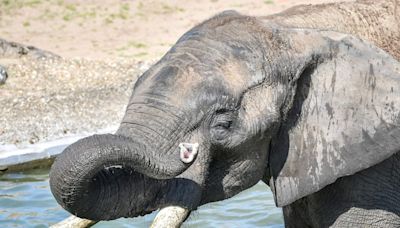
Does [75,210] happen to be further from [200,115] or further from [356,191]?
[356,191]

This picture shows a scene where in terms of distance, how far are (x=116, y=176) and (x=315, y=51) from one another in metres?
1.17

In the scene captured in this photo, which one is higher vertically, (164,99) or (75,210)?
(164,99)

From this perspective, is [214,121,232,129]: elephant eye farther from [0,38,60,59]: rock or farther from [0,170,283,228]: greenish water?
[0,38,60,59]: rock

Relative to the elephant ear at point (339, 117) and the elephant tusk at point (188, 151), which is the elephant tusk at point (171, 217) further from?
the elephant ear at point (339, 117)

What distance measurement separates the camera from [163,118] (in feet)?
13.2

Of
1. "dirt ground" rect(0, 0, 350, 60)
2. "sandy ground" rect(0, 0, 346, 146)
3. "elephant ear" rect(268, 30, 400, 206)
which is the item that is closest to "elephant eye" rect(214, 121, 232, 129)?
"elephant ear" rect(268, 30, 400, 206)

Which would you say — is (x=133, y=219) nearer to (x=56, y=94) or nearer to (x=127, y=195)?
(x=56, y=94)

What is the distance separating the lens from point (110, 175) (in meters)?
3.85

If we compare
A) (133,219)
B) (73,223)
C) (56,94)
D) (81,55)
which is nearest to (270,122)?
(73,223)

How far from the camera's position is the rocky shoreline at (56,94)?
35.7 feet

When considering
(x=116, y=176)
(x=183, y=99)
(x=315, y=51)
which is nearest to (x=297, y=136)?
(x=315, y=51)

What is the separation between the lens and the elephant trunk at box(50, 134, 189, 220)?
3.70m

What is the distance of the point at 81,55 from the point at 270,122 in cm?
1249

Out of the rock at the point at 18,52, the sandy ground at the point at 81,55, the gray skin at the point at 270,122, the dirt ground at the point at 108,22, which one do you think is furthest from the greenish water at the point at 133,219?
the dirt ground at the point at 108,22
